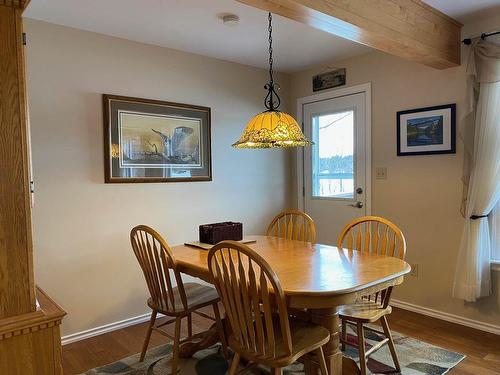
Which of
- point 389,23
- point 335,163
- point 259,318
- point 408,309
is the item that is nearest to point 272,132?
point 389,23

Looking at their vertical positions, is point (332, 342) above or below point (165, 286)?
below

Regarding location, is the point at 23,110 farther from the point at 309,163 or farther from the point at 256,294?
the point at 309,163

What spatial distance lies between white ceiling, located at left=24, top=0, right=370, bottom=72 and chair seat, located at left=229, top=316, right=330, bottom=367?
6.55 ft

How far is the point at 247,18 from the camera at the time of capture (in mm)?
2686

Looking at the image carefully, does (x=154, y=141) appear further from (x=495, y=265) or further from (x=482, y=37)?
(x=495, y=265)

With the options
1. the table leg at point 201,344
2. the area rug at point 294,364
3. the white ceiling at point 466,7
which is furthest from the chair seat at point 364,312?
the white ceiling at point 466,7

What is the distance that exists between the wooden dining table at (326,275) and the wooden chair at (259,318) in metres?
0.10

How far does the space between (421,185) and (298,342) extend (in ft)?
6.71

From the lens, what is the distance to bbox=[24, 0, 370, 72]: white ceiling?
2.47 m

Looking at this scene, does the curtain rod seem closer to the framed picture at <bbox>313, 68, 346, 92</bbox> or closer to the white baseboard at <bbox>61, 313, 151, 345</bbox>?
the framed picture at <bbox>313, 68, 346, 92</bbox>

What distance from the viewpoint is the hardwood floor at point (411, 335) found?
2406 millimetres

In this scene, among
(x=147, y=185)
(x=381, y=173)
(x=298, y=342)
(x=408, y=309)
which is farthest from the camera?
(x=381, y=173)

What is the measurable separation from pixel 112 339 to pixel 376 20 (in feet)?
9.35

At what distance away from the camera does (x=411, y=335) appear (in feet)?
9.18
